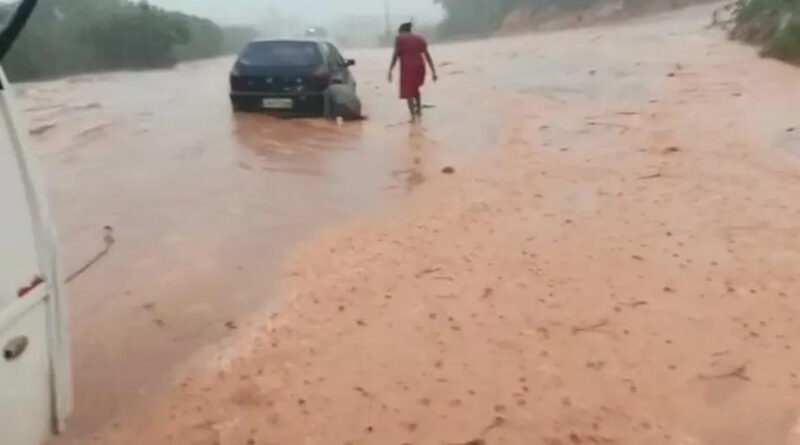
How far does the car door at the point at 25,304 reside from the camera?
10.8 ft

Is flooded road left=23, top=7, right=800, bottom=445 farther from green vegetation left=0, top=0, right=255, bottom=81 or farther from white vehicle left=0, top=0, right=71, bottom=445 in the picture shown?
green vegetation left=0, top=0, right=255, bottom=81

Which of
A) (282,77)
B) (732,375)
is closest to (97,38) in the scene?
(282,77)

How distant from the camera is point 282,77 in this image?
1709cm

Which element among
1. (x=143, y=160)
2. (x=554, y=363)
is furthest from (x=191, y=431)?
(x=143, y=160)

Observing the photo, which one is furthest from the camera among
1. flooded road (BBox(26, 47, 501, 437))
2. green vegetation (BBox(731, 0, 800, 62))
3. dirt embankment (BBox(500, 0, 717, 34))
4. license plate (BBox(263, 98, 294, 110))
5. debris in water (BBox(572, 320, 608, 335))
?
dirt embankment (BBox(500, 0, 717, 34))

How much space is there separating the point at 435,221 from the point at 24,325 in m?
7.18

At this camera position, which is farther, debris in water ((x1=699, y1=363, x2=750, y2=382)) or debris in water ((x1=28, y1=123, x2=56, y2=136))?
debris in water ((x1=28, y1=123, x2=56, y2=136))

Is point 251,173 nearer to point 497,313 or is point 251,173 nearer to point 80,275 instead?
point 80,275

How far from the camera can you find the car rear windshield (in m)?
17.2

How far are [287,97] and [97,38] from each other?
19812 millimetres

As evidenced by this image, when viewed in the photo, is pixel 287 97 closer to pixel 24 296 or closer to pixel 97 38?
pixel 24 296

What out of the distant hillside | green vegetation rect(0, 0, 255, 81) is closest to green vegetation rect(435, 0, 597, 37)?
the distant hillside

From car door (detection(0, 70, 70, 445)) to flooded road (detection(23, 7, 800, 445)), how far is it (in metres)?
2.39

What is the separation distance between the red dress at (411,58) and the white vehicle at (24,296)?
13.5 metres
